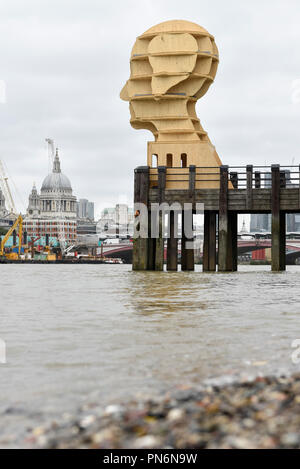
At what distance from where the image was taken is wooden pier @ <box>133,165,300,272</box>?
3584cm

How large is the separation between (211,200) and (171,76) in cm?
807

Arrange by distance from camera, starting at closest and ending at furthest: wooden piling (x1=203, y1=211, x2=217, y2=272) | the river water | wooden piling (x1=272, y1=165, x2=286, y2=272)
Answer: the river water < wooden piling (x1=272, y1=165, x2=286, y2=272) < wooden piling (x1=203, y1=211, x2=217, y2=272)

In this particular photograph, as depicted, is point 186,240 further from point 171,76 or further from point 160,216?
point 171,76

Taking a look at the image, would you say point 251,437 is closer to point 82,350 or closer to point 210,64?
point 82,350

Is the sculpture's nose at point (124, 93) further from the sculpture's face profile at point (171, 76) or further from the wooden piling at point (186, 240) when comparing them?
the wooden piling at point (186, 240)

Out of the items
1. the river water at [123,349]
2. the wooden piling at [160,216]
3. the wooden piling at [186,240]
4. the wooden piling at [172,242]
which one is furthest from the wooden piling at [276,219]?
the river water at [123,349]

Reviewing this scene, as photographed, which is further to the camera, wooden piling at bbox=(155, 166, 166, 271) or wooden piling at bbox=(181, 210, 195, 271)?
wooden piling at bbox=(181, 210, 195, 271)

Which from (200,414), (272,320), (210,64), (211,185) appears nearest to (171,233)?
(211,185)

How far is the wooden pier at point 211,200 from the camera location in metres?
35.8

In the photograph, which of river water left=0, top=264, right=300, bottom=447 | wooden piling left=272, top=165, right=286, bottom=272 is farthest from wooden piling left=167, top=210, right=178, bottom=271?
river water left=0, top=264, right=300, bottom=447

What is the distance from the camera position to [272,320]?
11.3m

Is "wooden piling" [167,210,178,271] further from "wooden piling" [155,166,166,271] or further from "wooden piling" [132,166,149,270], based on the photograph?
"wooden piling" [132,166,149,270]

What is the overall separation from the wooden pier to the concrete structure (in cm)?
119

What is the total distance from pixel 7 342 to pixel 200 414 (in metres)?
4.48
